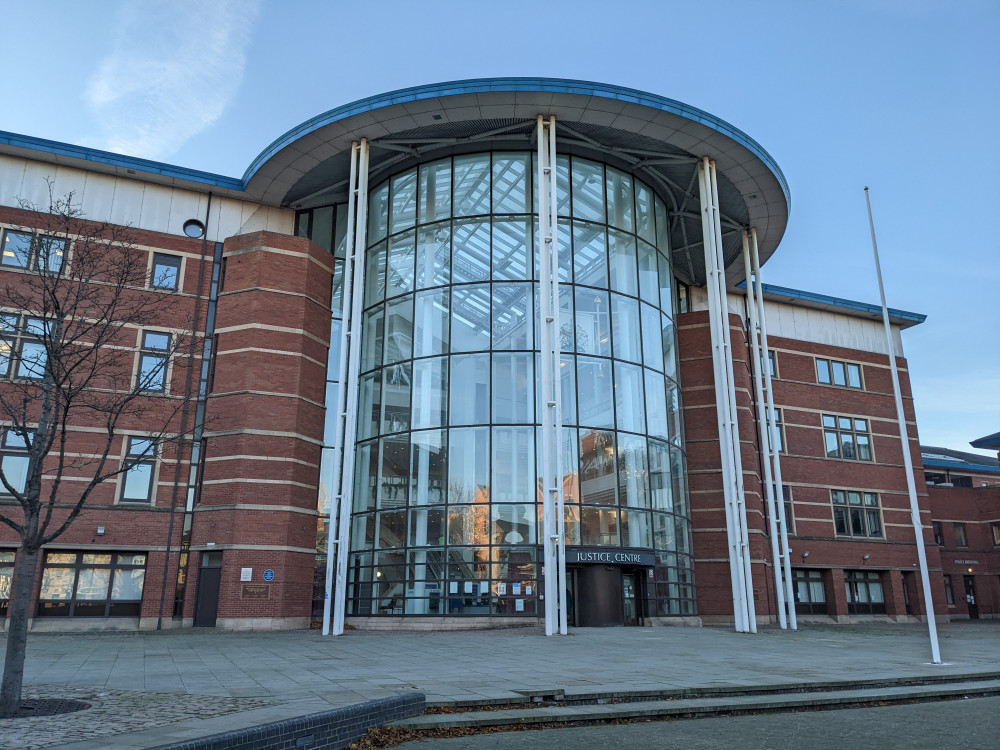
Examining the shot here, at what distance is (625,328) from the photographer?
28.2 m

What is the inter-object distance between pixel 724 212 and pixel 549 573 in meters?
17.5

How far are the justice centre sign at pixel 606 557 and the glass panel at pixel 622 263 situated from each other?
9200 mm

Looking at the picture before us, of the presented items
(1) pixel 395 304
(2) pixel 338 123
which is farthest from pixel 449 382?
(2) pixel 338 123

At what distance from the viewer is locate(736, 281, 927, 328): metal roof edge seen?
39438 mm

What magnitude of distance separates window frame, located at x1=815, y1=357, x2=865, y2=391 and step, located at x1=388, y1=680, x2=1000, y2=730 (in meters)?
29.5

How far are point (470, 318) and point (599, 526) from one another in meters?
8.16

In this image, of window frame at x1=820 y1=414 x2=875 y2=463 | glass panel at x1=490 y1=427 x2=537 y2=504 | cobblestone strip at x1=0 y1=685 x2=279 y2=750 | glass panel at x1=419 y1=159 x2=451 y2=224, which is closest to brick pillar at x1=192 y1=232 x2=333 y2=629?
glass panel at x1=419 y1=159 x2=451 y2=224

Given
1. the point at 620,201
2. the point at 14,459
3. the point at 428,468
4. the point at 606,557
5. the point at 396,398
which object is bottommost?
the point at 606,557

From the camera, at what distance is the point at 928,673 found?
13664mm

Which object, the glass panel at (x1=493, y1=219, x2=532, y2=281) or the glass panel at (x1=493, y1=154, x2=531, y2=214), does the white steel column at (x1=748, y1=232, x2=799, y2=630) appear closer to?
the glass panel at (x1=493, y1=154, x2=531, y2=214)

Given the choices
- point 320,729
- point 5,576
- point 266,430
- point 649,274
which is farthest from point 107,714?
point 649,274

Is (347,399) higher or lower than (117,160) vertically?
lower

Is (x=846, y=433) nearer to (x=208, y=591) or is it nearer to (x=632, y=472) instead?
(x=632, y=472)

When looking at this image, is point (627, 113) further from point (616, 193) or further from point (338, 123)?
point (338, 123)
